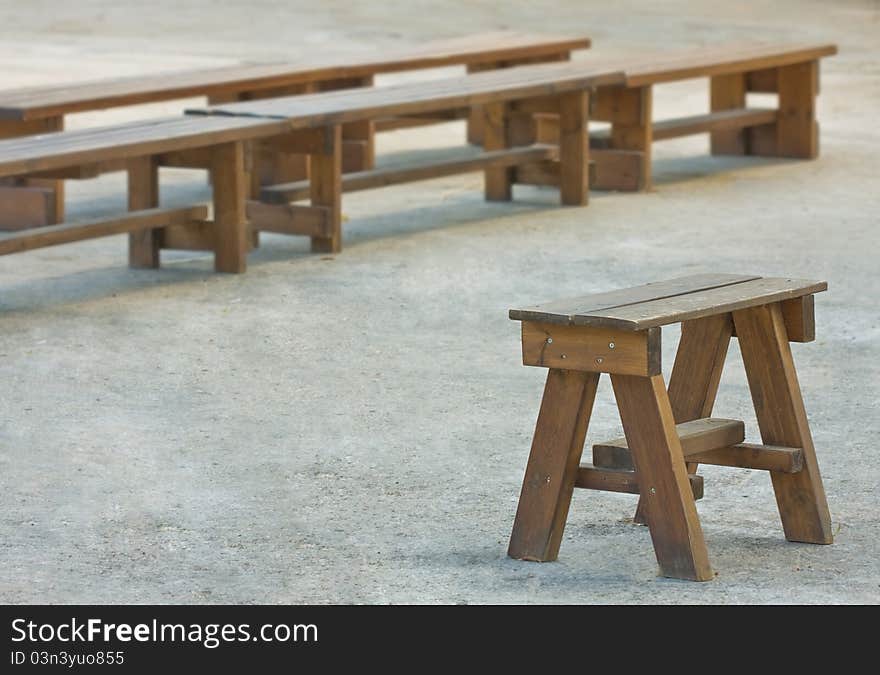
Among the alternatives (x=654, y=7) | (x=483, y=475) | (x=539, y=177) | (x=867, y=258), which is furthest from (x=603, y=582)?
(x=654, y=7)

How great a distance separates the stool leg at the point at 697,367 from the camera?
366 centimetres

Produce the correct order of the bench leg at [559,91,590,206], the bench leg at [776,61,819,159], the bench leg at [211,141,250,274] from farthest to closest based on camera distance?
the bench leg at [776,61,819,159] → the bench leg at [559,91,590,206] → the bench leg at [211,141,250,274]

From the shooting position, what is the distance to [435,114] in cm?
872

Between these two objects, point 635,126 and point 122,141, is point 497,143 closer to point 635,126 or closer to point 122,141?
point 635,126

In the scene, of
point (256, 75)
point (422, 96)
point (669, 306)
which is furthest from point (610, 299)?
point (256, 75)

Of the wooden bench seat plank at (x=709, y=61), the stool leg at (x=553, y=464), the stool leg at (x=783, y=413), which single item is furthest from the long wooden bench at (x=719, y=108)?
the stool leg at (x=553, y=464)

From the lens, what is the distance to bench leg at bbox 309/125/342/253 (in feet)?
22.6

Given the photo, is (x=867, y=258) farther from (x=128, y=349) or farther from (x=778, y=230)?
(x=128, y=349)

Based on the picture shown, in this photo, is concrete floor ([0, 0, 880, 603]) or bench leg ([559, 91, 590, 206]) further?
bench leg ([559, 91, 590, 206])

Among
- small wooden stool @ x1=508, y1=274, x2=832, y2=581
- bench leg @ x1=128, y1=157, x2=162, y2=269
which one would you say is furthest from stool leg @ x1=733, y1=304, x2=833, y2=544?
bench leg @ x1=128, y1=157, x2=162, y2=269

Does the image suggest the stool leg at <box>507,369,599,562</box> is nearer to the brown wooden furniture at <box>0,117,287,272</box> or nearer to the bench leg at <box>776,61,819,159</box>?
the brown wooden furniture at <box>0,117,287,272</box>

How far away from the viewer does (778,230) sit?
734 centimetres

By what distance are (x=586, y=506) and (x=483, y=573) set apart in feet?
1.78

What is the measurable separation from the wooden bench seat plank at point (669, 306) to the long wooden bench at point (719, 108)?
4.67m
